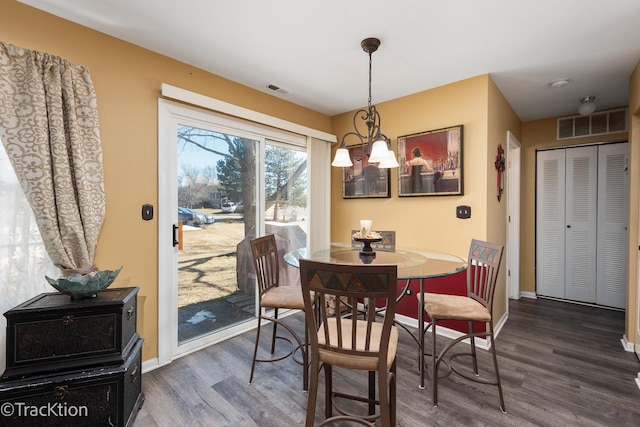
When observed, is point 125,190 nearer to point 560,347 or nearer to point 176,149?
point 176,149

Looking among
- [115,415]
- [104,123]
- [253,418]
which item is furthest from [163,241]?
[253,418]

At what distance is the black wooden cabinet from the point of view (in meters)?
1.41

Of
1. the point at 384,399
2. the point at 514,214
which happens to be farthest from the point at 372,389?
the point at 514,214

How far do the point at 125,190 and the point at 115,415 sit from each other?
142 centimetres

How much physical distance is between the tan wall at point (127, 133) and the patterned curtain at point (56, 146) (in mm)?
109

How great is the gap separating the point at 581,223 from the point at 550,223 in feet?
1.02

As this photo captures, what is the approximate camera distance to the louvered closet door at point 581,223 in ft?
11.7

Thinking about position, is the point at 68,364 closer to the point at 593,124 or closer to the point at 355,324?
the point at 355,324

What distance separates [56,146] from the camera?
1.72 meters

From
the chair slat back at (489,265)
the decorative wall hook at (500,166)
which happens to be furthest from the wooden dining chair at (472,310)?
the decorative wall hook at (500,166)

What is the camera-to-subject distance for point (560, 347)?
255cm

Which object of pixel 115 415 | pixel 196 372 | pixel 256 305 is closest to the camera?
pixel 115 415

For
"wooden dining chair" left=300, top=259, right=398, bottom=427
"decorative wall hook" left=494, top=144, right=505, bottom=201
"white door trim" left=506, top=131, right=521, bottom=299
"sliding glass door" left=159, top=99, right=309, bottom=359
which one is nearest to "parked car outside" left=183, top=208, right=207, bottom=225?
"sliding glass door" left=159, top=99, right=309, bottom=359
